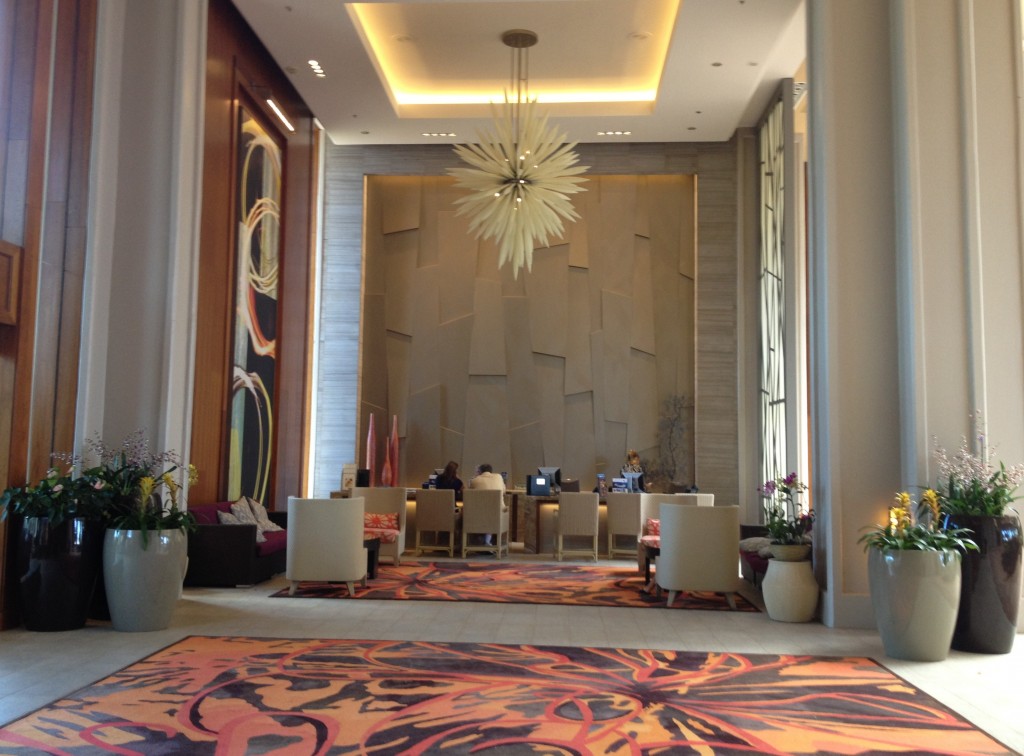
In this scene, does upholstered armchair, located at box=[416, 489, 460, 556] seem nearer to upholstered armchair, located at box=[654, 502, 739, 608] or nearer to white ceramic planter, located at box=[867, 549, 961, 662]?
upholstered armchair, located at box=[654, 502, 739, 608]

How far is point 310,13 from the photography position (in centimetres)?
952

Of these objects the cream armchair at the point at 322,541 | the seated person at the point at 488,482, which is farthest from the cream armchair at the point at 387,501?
the cream armchair at the point at 322,541

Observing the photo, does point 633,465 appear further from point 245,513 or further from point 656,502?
point 245,513

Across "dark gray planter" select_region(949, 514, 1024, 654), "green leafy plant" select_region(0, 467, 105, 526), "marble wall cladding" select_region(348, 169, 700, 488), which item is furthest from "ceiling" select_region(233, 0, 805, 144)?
"dark gray planter" select_region(949, 514, 1024, 654)

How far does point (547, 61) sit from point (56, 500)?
797 cm

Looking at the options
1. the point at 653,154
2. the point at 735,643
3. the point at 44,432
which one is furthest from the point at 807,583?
the point at 653,154

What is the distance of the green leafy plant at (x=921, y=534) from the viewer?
5.85 meters

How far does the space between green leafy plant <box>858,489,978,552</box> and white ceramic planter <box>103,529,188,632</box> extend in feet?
15.6

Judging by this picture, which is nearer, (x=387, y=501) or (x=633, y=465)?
(x=387, y=501)

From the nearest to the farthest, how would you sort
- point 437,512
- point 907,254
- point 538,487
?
point 907,254 < point 437,512 < point 538,487

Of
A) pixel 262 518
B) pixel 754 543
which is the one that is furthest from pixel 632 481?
pixel 262 518

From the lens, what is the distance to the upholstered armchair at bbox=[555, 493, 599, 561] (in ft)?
35.9

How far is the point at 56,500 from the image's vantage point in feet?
20.4

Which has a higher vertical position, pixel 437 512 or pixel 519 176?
pixel 519 176
